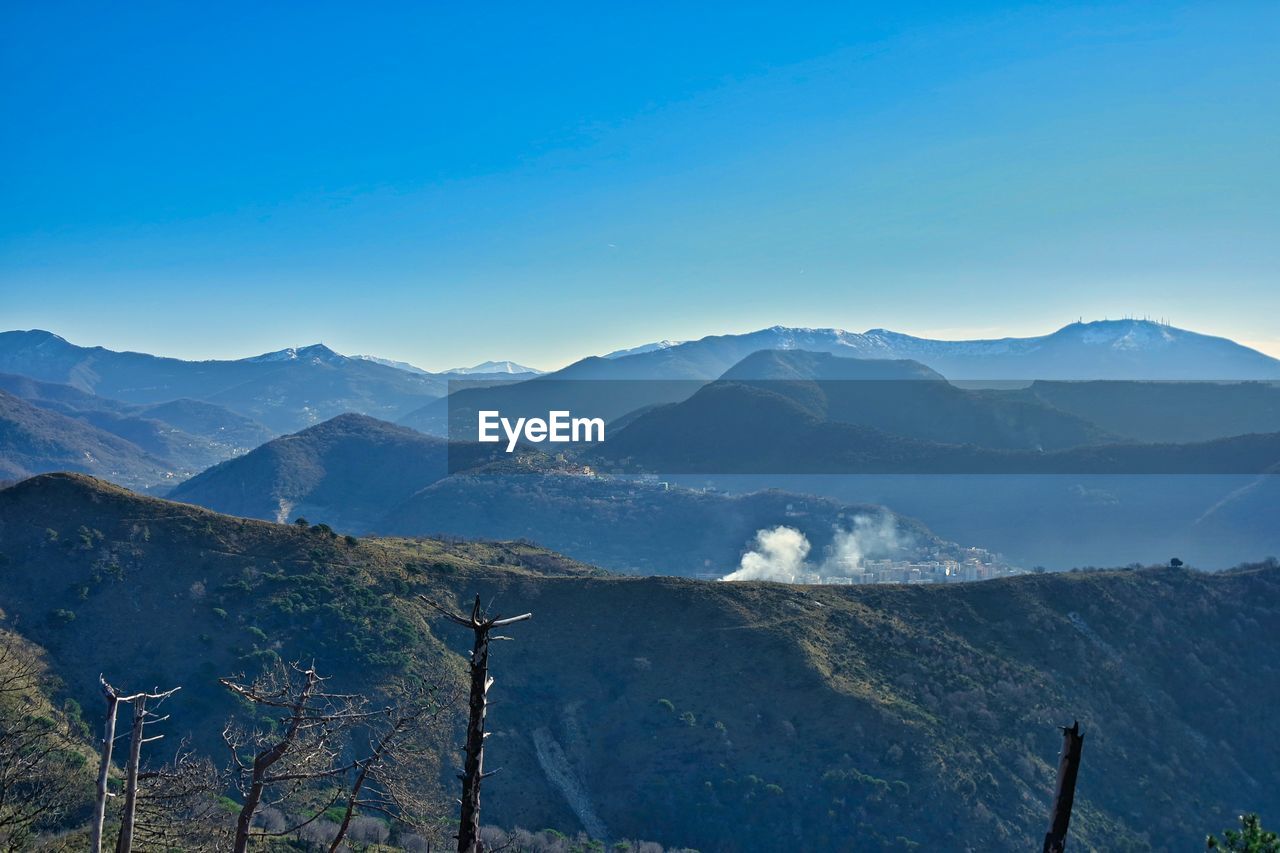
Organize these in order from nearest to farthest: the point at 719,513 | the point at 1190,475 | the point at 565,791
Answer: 1. the point at 565,791
2. the point at 1190,475
3. the point at 719,513

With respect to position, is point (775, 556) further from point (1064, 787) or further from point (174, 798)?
point (1064, 787)

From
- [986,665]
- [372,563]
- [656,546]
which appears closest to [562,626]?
[372,563]

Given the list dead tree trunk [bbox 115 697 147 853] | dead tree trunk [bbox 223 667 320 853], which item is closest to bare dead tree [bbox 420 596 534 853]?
dead tree trunk [bbox 223 667 320 853]

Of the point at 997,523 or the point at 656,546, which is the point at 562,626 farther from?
the point at 997,523

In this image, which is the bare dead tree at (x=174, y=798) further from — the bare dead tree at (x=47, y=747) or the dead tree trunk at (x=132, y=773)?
the bare dead tree at (x=47, y=747)

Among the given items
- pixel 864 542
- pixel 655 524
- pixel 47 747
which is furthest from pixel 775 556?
pixel 47 747
